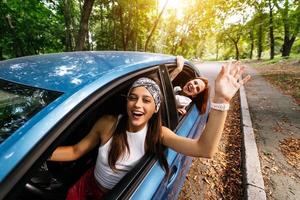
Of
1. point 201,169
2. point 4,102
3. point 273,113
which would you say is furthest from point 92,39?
point 4,102

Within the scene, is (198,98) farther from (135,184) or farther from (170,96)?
(135,184)

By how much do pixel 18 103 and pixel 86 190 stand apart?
2.90 feet

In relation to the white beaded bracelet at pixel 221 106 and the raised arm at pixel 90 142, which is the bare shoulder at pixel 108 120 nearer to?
the raised arm at pixel 90 142

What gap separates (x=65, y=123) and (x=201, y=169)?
3463mm

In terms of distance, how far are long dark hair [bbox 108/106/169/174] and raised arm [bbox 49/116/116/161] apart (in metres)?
0.08

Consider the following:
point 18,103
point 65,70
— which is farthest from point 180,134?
point 18,103

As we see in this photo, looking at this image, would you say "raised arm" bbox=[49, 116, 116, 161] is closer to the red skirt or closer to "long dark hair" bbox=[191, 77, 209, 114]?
the red skirt

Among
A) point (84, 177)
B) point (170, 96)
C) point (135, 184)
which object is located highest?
point (170, 96)

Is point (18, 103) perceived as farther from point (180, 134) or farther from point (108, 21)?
point (108, 21)

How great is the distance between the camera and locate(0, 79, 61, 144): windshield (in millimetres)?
1316

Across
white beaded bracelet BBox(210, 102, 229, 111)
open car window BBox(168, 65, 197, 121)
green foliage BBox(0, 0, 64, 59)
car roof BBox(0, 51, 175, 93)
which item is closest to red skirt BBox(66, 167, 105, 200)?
car roof BBox(0, 51, 175, 93)

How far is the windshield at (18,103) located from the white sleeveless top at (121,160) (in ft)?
2.20

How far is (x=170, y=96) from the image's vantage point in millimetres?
2646

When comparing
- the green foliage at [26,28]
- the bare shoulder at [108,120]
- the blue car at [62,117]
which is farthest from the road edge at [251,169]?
the green foliage at [26,28]
